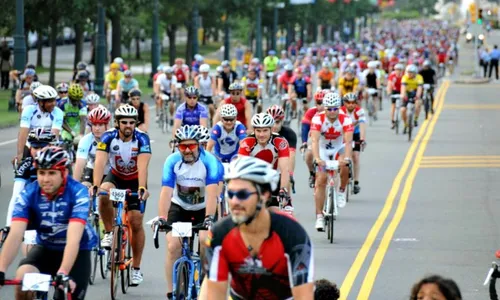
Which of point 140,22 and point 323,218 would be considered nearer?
point 323,218

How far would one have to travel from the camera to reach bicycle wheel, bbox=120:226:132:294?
1405cm

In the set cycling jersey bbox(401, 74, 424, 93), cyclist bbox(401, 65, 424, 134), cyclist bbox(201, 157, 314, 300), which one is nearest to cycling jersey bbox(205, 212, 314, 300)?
cyclist bbox(201, 157, 314, 300)

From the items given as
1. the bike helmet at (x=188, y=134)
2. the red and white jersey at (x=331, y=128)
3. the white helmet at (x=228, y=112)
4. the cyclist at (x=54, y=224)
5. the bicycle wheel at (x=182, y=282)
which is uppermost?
the white helmet at (x=228, y=112)

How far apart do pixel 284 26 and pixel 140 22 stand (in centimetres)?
3343

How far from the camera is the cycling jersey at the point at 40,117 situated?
18.5m

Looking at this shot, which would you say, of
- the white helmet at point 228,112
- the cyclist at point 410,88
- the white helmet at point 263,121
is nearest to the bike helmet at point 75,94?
the white helmet at point 228,112

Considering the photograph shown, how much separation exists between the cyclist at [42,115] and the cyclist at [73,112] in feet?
14.4

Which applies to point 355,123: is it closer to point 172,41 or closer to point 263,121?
point 263,121

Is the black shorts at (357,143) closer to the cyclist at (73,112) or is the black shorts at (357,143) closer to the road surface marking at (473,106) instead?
the cyclist at (73,112)

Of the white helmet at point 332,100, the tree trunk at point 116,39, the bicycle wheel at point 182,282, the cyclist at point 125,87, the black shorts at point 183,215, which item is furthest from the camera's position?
the tree trunk at point 116,39

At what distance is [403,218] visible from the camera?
20.7 m

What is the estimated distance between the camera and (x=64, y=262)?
9.19m

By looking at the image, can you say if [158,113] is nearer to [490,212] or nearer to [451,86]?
[490,212]

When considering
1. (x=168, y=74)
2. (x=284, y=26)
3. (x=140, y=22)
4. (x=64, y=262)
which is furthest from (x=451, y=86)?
(x=64, y=262)
